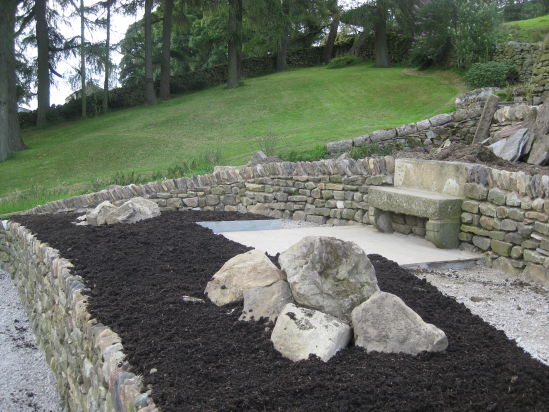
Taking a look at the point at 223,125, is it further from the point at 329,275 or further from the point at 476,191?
the point at 329,275

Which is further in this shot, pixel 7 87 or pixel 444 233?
pixel 7 87

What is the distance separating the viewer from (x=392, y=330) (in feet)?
10.8

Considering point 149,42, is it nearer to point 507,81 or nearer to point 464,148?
point 507,81

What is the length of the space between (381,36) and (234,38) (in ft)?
24.0

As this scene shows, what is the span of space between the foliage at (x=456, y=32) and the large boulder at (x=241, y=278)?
18248mm

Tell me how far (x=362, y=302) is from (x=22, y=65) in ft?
87.4

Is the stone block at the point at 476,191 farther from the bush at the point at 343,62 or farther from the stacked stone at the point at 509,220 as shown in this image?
the bush at the point at 343,62

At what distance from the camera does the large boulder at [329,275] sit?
3.61 m

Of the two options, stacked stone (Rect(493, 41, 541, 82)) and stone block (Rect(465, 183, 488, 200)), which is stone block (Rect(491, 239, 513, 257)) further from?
stacked stone (Rect(493, 41, 541, 82))

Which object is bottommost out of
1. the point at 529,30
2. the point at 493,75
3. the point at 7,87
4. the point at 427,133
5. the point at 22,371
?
the point at 22,371

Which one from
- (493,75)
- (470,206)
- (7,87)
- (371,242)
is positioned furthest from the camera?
(7,87)

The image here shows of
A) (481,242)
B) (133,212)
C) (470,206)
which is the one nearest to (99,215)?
(133,212)

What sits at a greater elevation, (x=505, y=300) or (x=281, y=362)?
(x=281, y=362)

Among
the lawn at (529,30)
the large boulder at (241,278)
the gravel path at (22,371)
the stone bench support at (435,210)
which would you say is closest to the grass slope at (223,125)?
the lawn at (529,30)
